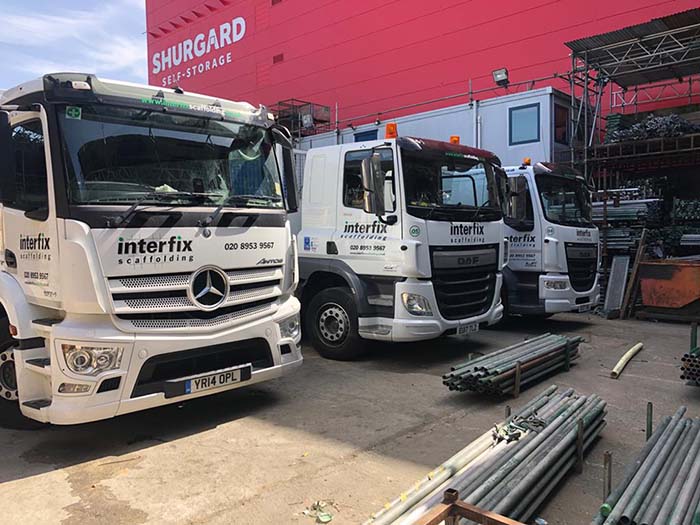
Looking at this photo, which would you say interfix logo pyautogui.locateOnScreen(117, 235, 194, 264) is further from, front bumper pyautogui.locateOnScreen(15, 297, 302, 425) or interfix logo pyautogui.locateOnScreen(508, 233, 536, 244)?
interfix logo pyautogui.locateOnScreen(508, 233, 536, 244)

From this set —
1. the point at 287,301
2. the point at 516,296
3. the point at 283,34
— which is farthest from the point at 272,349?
the point at 283,34

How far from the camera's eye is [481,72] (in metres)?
15.8

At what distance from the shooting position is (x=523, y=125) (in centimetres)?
1095

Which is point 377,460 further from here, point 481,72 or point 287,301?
point 481,72

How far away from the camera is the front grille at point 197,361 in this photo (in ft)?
12.6

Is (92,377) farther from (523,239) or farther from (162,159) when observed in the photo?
(523,239)

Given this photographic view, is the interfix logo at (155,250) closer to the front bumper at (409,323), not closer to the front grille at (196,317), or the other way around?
the front grille at (196,317)

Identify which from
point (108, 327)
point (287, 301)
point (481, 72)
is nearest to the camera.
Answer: point (108, 327)

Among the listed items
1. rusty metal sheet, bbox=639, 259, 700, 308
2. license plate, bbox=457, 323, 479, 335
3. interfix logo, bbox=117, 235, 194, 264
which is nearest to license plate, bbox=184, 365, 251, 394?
interfix logo, bbox=117, 235, 194, 264

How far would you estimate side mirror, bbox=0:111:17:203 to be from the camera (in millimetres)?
3684

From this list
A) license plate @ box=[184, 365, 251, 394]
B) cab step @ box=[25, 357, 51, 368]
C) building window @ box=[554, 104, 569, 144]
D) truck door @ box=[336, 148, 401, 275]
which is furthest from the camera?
building window @ box=[554, 104, 569, 144]

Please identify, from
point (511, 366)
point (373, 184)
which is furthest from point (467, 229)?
point (511, 366)

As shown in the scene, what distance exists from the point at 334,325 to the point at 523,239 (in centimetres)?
351

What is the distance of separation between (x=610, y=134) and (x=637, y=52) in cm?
206
